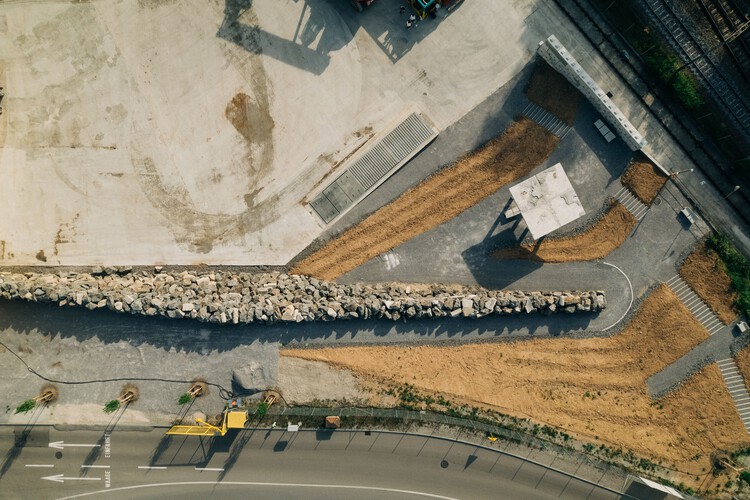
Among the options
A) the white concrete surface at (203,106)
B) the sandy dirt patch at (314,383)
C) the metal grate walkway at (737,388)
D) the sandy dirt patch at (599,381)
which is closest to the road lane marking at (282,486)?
the sandy dirt patch at (314,383)

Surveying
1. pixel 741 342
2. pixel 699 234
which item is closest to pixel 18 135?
pixel 699 234

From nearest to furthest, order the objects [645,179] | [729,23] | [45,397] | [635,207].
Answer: [729,23]
[45,397]
[645,179]
[635,207]

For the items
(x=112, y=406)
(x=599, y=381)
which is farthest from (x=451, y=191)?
(x=112, y=406)

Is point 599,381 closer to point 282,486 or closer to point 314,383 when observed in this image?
point 314,383

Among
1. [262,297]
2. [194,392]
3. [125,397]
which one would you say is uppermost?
[125,397]

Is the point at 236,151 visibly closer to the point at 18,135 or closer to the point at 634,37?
the point at 18,135

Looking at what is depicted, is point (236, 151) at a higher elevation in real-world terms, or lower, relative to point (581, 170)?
higher
